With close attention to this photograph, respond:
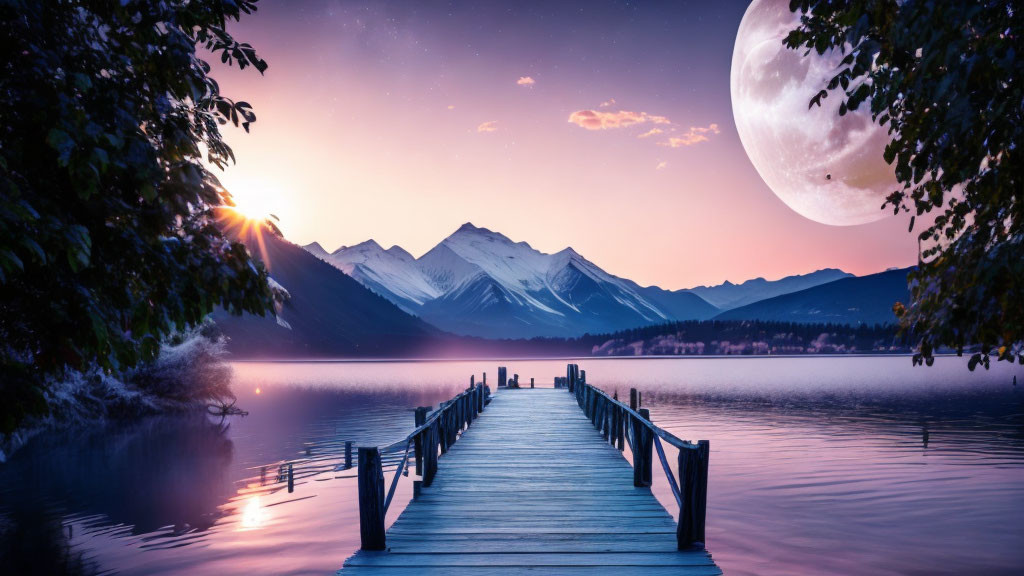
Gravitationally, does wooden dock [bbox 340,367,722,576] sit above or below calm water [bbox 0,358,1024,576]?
above

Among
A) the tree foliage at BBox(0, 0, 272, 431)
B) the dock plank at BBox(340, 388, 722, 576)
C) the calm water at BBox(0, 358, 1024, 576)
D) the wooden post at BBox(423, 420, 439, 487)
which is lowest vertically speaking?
the calm water at BBox(0, 358, 1024, 576)

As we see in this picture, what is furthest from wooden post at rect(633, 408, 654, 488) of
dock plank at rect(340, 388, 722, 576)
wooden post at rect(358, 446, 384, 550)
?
wooden post at rect(358, 446, 384, 550)

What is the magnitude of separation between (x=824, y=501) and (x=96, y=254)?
2155cm

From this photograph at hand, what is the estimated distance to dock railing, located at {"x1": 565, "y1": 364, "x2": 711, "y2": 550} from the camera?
766cm

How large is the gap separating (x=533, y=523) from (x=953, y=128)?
6.87 m

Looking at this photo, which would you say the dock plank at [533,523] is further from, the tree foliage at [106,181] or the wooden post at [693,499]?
the tree foliage at [106,181]

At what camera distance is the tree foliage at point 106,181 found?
16.1ft

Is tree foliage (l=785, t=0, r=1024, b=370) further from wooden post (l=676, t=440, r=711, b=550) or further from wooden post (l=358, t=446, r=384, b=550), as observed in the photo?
wooden post (l=358, t=446, r=384, b=550)

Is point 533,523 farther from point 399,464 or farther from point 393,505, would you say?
point 393,505

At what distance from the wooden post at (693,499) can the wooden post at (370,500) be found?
3.70 m

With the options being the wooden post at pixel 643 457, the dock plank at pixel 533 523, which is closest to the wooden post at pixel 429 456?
the dock plank at pixel 533 523

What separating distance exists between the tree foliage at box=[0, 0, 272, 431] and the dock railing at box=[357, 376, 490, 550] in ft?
7.93

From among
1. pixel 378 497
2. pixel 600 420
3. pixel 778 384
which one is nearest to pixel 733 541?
pixel 600 420

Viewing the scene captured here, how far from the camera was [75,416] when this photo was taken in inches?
1329
